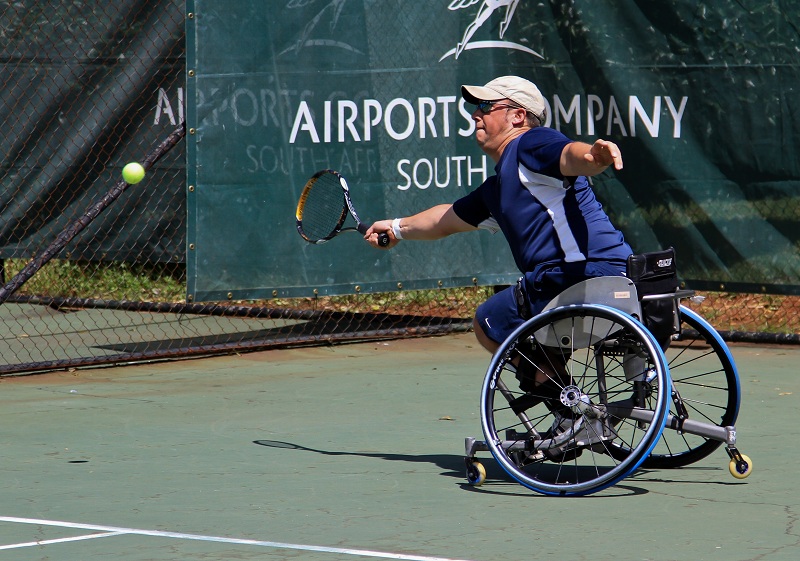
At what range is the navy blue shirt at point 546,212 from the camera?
4.99m

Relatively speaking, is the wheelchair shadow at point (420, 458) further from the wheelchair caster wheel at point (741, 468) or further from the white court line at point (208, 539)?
the white court line at point (208, 539)

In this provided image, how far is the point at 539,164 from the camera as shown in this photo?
493cm

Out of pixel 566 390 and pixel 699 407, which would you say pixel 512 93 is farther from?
pixel 699 407

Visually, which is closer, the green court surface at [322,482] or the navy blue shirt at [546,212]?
the green court surface at [322,482]

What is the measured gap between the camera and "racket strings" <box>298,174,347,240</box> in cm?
630

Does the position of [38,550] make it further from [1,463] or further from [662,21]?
[662,21]

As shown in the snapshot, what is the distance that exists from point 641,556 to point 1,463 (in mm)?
2724

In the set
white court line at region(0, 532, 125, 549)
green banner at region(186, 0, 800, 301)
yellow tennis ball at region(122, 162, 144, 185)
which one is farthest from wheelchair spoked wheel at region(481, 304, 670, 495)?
green banner at region(186, 0, 800, 301)

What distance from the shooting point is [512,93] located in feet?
17.3

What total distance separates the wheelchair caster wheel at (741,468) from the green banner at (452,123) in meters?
3.84

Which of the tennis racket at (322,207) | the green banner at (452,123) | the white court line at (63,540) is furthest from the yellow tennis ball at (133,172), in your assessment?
the white court line at (63,540)

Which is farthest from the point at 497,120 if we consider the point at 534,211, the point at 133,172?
the point at 133,172

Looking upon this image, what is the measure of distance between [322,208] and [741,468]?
234cm

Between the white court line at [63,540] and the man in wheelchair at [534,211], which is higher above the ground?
the man in wheelchair at [534,211]
